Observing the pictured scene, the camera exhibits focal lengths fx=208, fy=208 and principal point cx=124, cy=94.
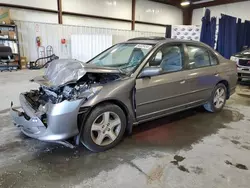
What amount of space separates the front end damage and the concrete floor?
31 cm

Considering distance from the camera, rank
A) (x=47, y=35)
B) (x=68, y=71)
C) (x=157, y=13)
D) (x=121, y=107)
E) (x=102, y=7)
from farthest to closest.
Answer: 1. (x=157, y=13)
2. (x=102, y=7)
3. (x=47, y=35)
4. (x=121, y=107)
5. (x=68, y=71)

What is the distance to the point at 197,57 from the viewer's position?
3.30m

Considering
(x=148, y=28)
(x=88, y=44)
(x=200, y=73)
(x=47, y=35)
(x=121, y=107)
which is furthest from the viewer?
(x=148, y=28)

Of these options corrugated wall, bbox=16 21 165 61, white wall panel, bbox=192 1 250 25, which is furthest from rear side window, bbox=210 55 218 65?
white wall panel, bbox=192 1 250 25

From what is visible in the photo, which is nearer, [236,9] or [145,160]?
[145,160]

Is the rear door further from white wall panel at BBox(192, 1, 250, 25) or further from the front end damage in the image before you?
white wall panel at BBox(192, 1, 250, 25)

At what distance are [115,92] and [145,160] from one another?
0.81 meters

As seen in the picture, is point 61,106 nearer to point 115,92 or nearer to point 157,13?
point 115,92

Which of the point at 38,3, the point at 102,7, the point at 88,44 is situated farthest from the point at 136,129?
the point at 102,7

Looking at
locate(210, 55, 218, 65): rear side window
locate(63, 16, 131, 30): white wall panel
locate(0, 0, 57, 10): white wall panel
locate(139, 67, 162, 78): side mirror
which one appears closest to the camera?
locate(139, 67, 162, 78): side mirror

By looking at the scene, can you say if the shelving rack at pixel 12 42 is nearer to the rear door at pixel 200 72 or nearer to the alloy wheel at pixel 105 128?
the alloy wheel at pixel 105 128

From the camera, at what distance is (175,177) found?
6.48 feet

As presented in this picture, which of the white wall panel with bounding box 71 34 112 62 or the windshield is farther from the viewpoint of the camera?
the white wall panel with bounding box 71 34 112 62

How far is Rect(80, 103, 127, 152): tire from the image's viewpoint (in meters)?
2.23
